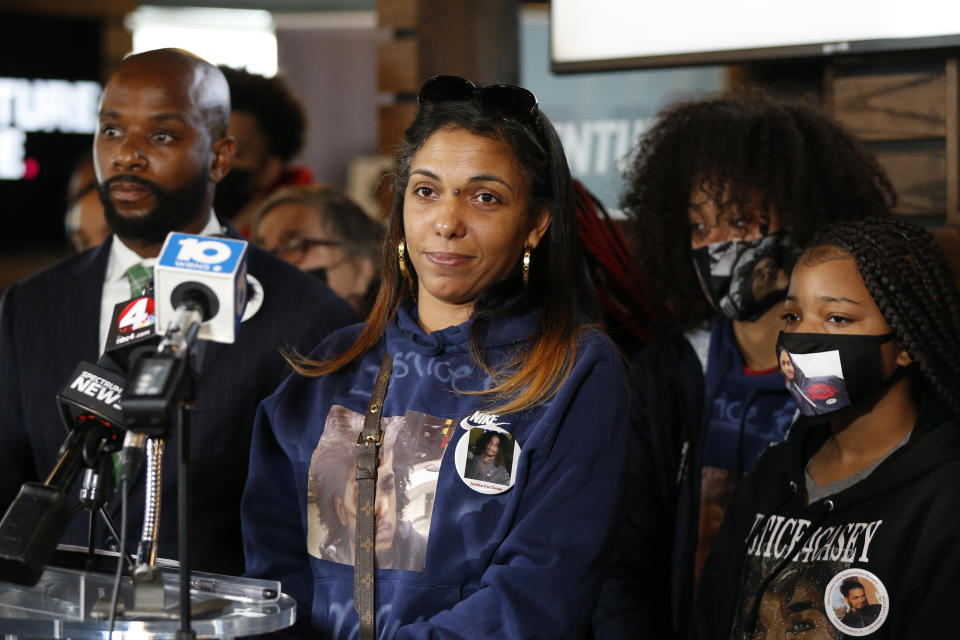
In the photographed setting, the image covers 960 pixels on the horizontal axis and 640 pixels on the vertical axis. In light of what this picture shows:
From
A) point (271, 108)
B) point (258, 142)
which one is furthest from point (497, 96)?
point (271, 108)

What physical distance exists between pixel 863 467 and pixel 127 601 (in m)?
1.43

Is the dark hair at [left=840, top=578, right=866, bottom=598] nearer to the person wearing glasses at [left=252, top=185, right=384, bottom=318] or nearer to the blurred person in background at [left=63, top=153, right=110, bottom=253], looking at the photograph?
the person wearing glasses at [left=252, top=185, right=384, bottom=318]

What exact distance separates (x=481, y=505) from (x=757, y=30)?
1763mm

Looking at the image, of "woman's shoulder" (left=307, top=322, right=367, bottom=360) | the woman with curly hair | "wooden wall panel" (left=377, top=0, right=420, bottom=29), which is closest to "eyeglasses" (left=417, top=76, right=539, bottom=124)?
"woman's shoulder" (left=307, top=322, right=367, bottom=360)

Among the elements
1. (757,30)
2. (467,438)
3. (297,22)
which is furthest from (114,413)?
(297,22)

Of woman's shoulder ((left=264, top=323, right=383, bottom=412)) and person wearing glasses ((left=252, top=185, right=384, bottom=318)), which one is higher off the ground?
person wearing glasses ((left=252, top=185, right=384, bottom=318))

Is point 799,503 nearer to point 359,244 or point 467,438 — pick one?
point 467,438

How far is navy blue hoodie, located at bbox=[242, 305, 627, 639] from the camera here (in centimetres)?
189

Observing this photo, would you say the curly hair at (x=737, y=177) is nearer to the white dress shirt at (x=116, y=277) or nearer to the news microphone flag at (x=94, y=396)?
the white dress shirt at (x=116, y=277)

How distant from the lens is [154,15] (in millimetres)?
9664

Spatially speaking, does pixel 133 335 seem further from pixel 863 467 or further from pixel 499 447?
pixel 863 467

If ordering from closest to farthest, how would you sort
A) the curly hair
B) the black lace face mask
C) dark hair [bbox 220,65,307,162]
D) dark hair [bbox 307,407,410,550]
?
dark hair [bbox 307,407,410,550]
the black lace face mask
the curly hair
dark hair [bbox 220,65,307,162]

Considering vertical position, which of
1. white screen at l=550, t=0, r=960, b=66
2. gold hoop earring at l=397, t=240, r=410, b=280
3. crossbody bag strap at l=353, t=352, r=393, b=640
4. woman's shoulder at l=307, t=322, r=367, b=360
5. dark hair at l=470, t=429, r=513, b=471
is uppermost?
white screen at l=550, t=0, r=960, b=66

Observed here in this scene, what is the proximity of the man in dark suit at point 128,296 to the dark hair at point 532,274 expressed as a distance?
1.05ft
